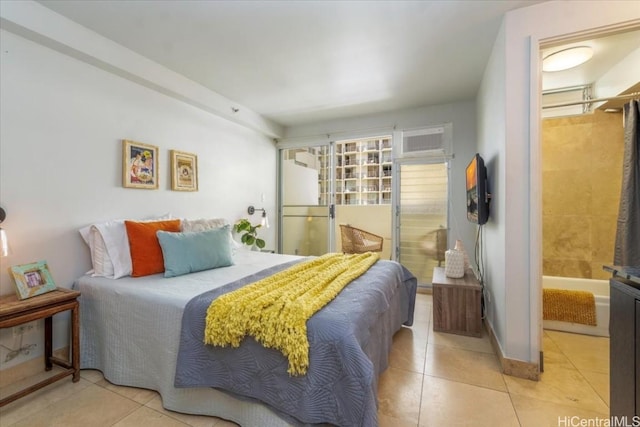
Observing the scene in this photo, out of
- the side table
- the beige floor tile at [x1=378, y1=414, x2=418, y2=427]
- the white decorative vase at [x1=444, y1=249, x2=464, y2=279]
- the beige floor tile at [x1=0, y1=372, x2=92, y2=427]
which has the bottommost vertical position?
the beige floor tile at [x1=0, y1=372, x2=92, y2=427]

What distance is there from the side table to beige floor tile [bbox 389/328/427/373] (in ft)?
0.89

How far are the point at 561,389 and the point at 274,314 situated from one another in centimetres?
192

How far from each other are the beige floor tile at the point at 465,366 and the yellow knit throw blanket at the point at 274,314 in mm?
987

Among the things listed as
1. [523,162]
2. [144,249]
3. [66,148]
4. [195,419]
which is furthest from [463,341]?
[66,148]

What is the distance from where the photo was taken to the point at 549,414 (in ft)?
5.24

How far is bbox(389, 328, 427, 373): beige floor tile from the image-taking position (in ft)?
6.94

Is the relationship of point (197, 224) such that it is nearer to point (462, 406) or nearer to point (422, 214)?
point (462, 406)

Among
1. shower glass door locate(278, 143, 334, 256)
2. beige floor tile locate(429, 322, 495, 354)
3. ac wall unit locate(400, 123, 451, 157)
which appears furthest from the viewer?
shower glass door locate(278, 143, 334, 256)

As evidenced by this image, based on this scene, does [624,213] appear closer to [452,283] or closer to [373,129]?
[452,283]

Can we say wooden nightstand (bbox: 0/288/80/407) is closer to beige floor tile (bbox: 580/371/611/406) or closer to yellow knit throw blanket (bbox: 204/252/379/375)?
yellow knit throw blanket (bbox: 204/252/379/375)

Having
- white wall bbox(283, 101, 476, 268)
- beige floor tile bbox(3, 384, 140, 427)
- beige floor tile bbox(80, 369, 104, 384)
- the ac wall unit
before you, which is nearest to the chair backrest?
white wall bbox(283, 101, 476, 268)

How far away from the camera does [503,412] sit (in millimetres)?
1619

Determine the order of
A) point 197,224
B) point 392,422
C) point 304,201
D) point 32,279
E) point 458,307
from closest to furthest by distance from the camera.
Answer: point 392,422, point 32,279, point 458,307, point 197,224, point 304,201

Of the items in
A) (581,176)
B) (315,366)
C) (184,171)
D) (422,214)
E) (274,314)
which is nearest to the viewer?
(315,366)
